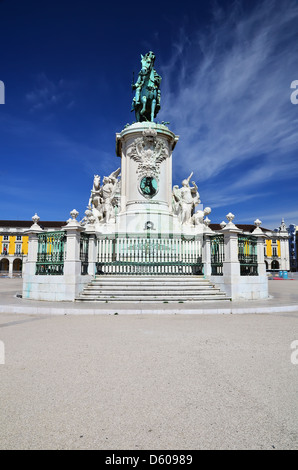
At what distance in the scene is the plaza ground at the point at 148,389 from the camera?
2.17m

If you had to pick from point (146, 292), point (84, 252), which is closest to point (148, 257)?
point (84, 252)

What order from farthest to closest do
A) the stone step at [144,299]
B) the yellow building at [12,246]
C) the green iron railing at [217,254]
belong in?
the yellow building at [12,246] → the green iron railing at [217,254] → the stone step at [144,299]

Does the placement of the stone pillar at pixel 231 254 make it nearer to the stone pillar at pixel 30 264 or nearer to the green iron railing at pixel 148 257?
the green iron railing at pixel 148 257

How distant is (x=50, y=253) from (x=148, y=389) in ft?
31.2

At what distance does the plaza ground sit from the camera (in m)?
2.17

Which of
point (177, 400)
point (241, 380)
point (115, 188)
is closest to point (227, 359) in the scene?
point (241, 380)

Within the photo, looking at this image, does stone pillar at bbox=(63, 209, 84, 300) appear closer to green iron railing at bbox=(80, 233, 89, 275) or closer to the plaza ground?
green iron railing at bbox=(80, 233, 89, 275)

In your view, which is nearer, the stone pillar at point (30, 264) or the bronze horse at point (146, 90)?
the stone pillar at point (30, 264)

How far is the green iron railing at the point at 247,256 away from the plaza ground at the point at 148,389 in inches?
245

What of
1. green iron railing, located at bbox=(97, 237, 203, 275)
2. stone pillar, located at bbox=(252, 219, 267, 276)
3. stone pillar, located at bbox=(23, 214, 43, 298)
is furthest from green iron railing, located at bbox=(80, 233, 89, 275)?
stone pillar, located at bbox=(252, 219, 267, 276)

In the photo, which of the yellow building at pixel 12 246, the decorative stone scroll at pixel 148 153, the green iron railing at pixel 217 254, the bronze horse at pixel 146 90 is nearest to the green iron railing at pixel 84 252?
the green iron railing at pixel 217 254

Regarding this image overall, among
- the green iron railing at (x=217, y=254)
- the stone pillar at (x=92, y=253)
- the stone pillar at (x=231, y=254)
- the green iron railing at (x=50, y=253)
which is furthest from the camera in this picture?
the stone pillar at (x=92, y=253)

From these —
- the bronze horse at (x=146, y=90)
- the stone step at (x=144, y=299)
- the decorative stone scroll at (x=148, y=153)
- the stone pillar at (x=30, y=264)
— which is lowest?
the stone step at (x=144, y=299)
